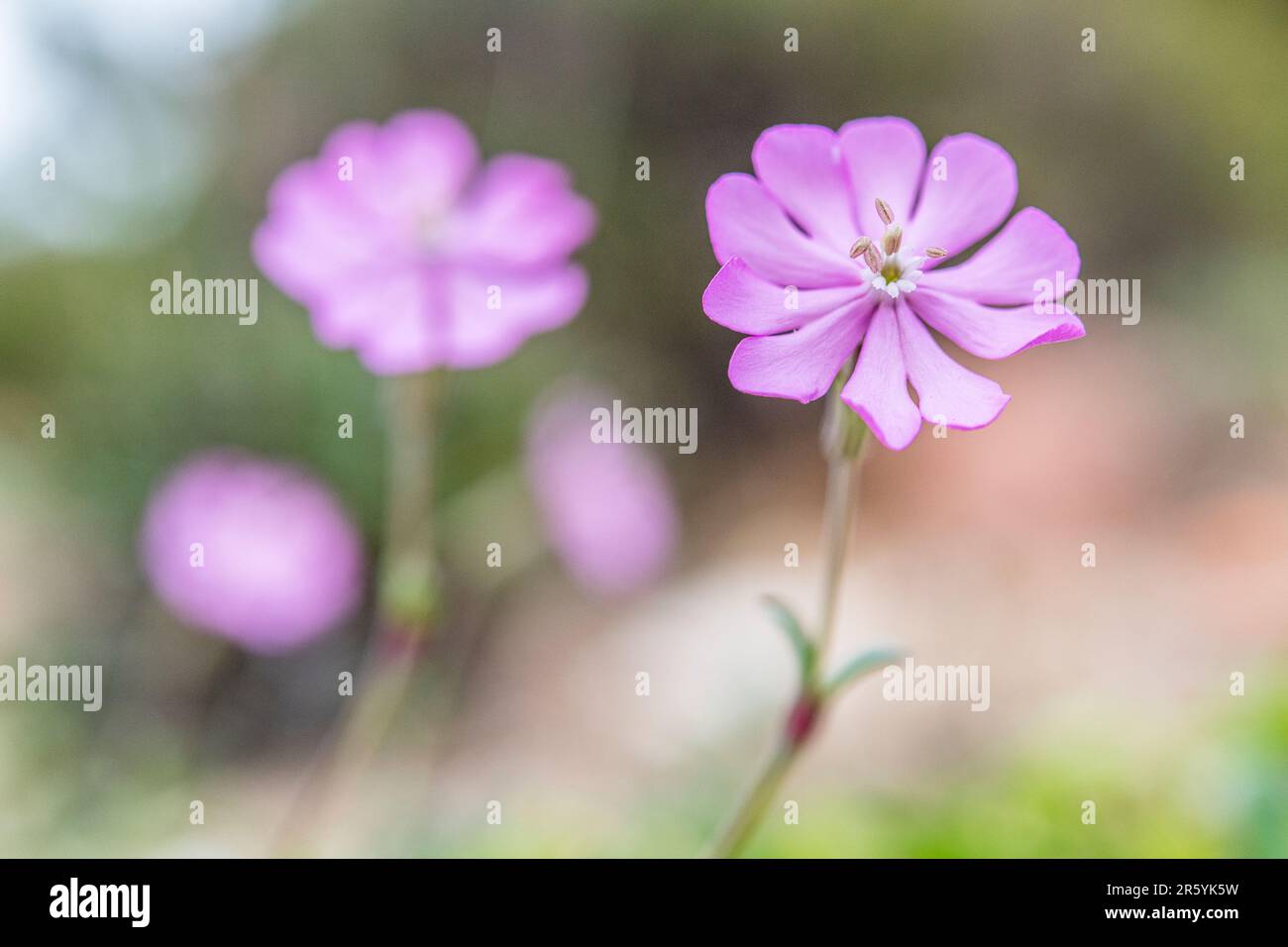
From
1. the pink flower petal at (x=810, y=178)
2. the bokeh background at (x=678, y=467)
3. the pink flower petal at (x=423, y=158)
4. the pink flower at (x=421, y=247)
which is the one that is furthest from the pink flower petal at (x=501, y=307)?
the bokeh background at (x=678, y=467)

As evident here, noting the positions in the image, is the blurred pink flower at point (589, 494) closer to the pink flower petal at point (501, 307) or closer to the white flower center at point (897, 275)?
the pink flower petal at point (501, 307)

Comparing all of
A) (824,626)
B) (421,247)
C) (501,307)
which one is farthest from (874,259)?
(421,247)

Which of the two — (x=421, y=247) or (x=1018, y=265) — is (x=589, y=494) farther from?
(x=1018, y=265)

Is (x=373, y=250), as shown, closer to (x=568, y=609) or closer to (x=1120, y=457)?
(x=568, y=609)

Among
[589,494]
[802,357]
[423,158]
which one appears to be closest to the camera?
[802,357]

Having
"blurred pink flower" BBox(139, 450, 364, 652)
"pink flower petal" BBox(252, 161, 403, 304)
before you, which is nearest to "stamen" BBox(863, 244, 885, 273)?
"pink flower petal" BBox(252, 161, 403, 304)

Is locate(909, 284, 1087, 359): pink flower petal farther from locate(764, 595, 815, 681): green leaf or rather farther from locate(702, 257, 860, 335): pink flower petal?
locate(764, 595, 815, 681): green leaf
